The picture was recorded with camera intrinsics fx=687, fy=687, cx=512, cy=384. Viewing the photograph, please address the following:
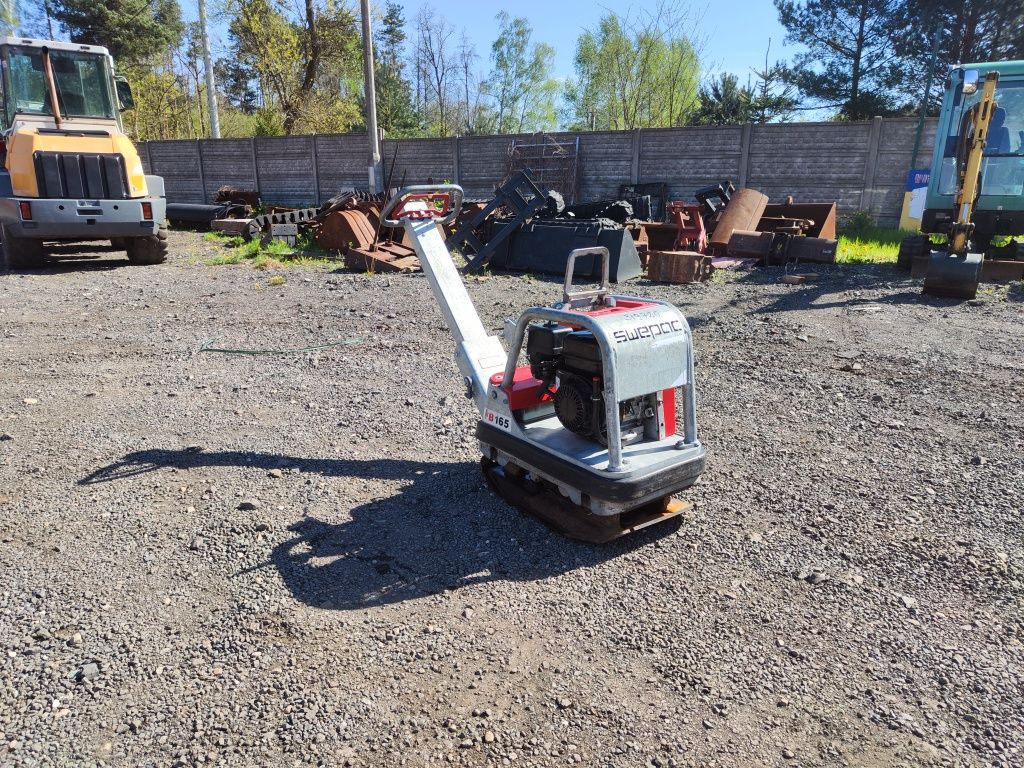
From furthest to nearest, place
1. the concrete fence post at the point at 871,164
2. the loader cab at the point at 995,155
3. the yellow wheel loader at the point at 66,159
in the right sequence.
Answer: the concrete fence post at the point at 871,164
the yellow wheel loader at the point at 66,159
the loader cab at the point at 995,155

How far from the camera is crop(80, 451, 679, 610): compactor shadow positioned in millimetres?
3000

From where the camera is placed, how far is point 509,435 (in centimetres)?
350

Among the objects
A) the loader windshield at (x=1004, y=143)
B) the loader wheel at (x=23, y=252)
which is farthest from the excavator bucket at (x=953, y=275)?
the loader wheel at (x=23, y=252)

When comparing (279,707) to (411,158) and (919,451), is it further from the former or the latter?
(411,158)

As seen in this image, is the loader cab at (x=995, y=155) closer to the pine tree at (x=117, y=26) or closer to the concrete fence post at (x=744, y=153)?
the concrete fence post at (x=744, y=153)

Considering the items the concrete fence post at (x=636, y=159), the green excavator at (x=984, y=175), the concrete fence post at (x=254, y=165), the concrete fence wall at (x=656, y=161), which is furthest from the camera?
the concrete fence post at (x=254, y=165)

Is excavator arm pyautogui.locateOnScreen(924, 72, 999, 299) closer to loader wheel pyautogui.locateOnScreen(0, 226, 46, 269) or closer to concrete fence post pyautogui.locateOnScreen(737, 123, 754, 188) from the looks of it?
concrete fence post pyautogui.locateOnScreen(737, 123, 754, 188)

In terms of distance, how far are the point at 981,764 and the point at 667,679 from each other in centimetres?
95

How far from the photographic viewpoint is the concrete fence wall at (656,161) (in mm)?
14805

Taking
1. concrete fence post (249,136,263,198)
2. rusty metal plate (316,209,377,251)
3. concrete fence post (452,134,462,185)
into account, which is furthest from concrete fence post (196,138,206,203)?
rusty metal plate (316,209,377,251)

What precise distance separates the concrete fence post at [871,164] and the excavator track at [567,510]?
46.0 ft

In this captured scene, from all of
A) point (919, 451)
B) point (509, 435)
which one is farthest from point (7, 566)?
point (919, 451)

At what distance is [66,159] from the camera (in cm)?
1027

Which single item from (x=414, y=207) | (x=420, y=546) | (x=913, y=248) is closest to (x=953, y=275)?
(x=913, y=248)
